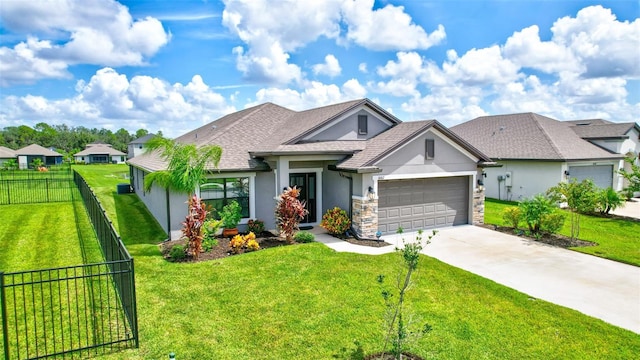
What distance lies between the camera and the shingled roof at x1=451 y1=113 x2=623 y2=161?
22.1m

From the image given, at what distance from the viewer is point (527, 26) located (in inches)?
719

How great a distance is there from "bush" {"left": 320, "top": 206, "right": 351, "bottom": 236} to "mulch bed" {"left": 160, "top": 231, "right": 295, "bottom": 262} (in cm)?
193

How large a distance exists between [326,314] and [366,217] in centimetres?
638

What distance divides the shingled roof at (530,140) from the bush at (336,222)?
13.7m

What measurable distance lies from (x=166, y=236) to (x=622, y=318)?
13743mm

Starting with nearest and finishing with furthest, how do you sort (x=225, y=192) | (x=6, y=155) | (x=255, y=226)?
1. (x=255, y=226)
2. (x=225, y=192)
3. (x=6, y=155)

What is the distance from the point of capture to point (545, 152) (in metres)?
21.8

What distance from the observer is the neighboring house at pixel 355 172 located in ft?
46.3

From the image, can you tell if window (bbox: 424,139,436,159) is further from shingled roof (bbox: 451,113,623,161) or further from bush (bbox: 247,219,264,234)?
shingled roof (bbox: 451,113,623,161)

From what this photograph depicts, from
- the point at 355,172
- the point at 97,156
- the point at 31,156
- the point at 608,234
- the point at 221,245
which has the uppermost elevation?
the point at 97,156

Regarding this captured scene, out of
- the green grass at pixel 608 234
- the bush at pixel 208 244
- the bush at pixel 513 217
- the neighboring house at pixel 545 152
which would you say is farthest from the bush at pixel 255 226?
the neighboring house at pixel 545 152

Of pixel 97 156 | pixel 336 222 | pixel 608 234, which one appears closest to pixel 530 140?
pixel 608 234

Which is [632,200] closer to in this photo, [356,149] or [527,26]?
[527,26]

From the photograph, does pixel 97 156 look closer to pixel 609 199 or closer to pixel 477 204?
pixel 477 204
